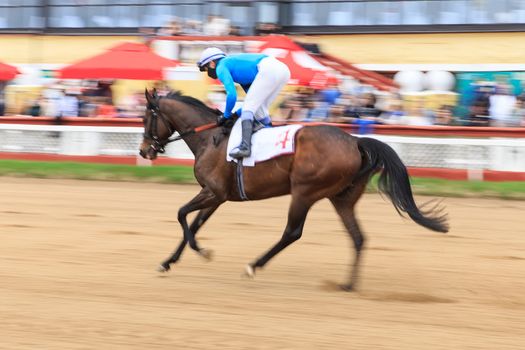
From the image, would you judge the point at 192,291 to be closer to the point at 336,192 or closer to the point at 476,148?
the point at 336,192

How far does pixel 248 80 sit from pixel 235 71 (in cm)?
17

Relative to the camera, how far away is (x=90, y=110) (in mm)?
17844

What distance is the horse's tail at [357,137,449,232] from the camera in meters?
7.01

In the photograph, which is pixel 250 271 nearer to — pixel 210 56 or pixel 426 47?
pixel 210 56

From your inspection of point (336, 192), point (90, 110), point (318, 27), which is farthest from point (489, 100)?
point (336, 192)

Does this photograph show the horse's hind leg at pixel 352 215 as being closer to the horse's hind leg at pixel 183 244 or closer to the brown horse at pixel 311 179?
the brown horse at pixel 311 179

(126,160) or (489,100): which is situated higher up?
(489,100)

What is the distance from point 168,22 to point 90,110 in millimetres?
4080

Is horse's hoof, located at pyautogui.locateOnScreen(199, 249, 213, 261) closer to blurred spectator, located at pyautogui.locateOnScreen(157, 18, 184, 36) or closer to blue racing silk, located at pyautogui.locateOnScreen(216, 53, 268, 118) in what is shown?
blue racing silk, located at pyautogui.locateOnScreen(216, 53, 268, 118)

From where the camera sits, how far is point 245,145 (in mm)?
7254

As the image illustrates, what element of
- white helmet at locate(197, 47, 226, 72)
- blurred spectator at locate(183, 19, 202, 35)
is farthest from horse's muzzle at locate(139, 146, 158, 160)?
blurred spectator at locate(183, 19, 202, 35)

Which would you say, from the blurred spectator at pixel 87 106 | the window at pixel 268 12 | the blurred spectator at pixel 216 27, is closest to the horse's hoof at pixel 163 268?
the blurred spectator at pixel 87 106

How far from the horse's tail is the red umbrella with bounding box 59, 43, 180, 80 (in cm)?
1047

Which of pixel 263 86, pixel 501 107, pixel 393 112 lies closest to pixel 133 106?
pixel 393 112
